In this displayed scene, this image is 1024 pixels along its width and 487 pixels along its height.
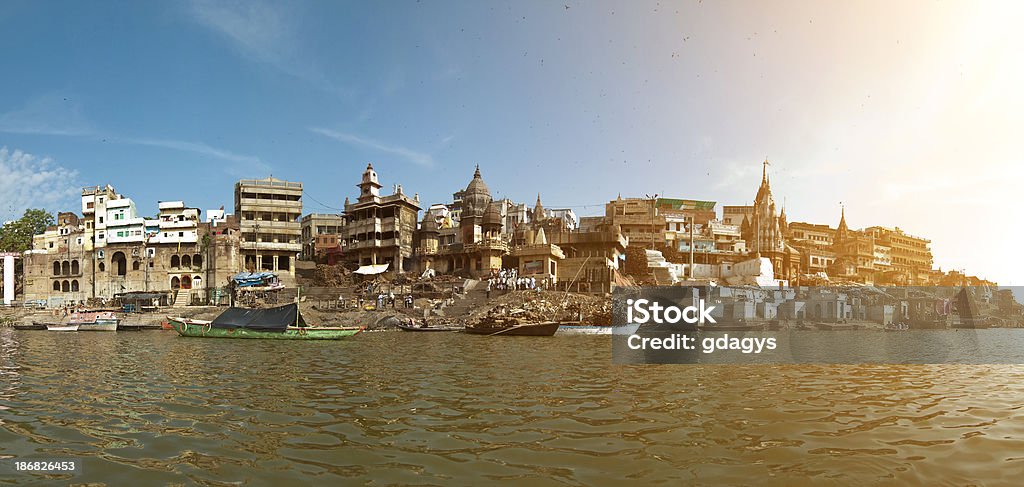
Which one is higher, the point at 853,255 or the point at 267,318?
the point at 853,255

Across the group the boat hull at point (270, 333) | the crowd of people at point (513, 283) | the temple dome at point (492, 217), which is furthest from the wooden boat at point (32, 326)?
the temple dome at point (492, 217)

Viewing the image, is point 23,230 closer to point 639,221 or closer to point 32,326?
point 32,326

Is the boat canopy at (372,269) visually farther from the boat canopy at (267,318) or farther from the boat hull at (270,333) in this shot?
the boat canopy at (267,318)

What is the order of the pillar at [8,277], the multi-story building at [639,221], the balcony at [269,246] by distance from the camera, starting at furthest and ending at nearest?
1. the multi-story building at [639,221]
2. the balcony at [269,246]
3. the pillar at [8,277]

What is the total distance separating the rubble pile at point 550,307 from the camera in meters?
43.3

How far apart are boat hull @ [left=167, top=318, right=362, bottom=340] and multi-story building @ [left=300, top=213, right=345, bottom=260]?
148 feet

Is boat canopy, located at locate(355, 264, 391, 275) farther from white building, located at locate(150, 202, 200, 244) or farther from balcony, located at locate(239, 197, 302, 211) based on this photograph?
white building, located at locate(150, 202, 200, 244)

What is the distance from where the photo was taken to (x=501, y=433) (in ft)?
27.9

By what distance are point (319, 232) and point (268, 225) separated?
719 inches

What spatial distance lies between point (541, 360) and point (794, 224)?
85586 mm

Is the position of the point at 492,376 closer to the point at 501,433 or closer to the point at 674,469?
the point at 501,433

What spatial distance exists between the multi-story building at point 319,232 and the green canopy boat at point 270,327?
46.6m

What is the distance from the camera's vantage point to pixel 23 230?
71.3 metres

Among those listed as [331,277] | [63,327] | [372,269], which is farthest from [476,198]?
[63,327]
